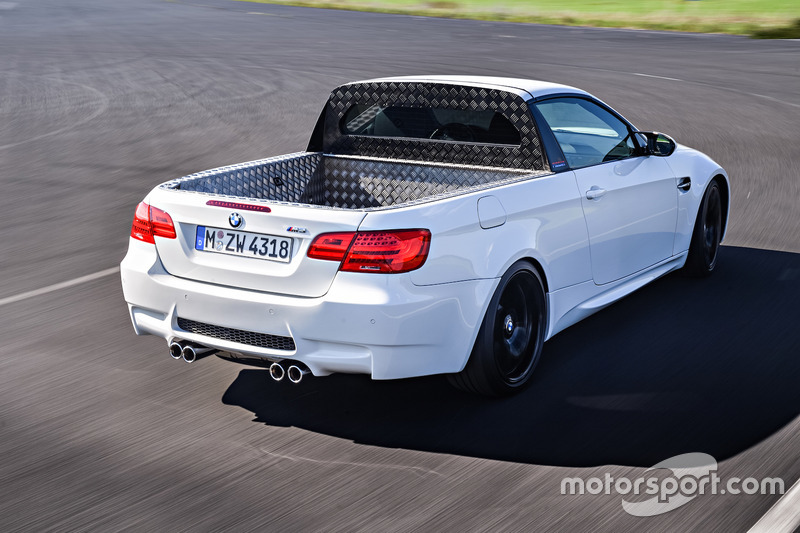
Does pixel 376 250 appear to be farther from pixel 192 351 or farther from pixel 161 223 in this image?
pixel 161 223

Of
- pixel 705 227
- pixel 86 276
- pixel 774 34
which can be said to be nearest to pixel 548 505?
pixel 705 227

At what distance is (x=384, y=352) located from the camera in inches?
175

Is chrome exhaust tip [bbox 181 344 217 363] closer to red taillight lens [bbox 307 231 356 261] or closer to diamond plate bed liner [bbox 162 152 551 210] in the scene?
red taillight lens [bbox 307 231 356 261]

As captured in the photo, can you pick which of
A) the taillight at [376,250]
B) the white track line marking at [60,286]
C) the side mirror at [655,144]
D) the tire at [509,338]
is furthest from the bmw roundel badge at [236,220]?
the side mirror at [655,144]

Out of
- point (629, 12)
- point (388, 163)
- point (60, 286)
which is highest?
point (388, 163)

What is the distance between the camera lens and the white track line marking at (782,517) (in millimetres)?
3729

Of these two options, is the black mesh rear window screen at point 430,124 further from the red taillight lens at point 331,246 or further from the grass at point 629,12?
the grass at point 629,12

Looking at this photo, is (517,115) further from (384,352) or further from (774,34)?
(774,34)

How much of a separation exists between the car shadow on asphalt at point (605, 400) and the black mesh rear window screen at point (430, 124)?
1.27 meters

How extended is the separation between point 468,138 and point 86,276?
3101 millimetres
